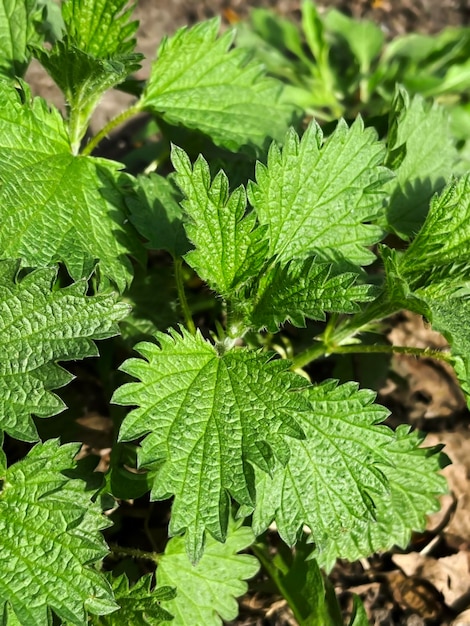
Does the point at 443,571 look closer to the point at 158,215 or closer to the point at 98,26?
the point at 158,215

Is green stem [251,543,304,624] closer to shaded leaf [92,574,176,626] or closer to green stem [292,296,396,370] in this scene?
shaded leaf [92,574,176,626]

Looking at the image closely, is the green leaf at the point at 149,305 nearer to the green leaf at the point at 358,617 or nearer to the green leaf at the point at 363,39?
the green leaf at the point at 358,617

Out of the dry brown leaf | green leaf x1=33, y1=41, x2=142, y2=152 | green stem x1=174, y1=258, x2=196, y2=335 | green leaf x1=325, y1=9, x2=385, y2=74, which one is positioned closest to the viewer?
green leaf x1=33, y1=41, x2=142, y2=152

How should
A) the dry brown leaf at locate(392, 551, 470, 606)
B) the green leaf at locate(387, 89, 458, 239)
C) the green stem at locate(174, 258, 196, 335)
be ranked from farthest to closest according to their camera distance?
1. the dry brown leaf at locate(392, 551, 470, 606)
2. the green leaf at locate(387, 89, 458, 239)
3. the green stem at locate(174, 258, 196, 335)

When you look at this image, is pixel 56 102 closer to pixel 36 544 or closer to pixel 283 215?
pixel 283 215

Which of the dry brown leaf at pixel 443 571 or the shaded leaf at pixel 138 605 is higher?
the shaded leaf at pixel 138 605

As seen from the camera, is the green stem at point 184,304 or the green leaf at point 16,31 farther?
the green leaf at point 16,31

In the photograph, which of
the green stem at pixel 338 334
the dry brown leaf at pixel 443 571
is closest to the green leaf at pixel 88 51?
the green stem at pixel 338 334

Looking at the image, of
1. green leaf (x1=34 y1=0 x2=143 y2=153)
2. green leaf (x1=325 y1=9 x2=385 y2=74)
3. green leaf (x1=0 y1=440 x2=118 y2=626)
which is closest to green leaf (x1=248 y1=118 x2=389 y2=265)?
green leaf (x1=34 y1=0 x2=143 y2=153)
